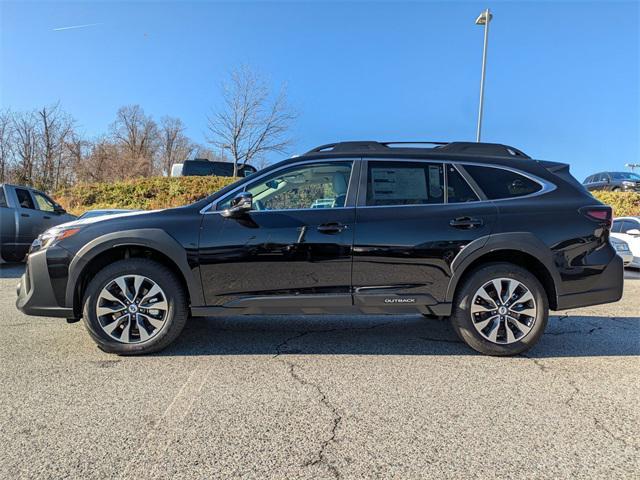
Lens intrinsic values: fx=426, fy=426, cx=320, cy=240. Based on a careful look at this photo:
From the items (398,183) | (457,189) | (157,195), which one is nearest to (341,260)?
(398,183)

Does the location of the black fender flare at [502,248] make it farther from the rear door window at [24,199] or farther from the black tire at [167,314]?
the rear door window at [24,199]

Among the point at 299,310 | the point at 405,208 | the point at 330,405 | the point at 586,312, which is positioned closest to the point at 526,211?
the point at 405,208

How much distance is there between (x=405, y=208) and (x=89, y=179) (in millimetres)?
36675

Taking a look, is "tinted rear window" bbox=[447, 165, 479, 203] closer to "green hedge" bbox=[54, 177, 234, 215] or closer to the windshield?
"green hedge" bbox=[54, 177, 234, 215]

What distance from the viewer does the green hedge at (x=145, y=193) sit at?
57.1 feet

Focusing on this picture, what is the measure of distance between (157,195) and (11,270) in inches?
330

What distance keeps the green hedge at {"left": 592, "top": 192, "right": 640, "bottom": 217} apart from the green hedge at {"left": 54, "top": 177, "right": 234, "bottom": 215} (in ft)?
51.7

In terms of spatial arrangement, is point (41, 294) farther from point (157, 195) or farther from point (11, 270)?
point (157, 195)

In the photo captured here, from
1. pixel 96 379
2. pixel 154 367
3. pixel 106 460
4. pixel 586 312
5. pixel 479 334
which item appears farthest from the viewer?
pixel 586 312

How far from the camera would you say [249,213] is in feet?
12.7

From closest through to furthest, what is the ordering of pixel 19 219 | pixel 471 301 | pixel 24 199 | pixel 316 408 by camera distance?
Result: pixel 316 408
pixel 471 301
pixel 19 219
pixel 24 199

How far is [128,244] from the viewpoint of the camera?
3.77 metres

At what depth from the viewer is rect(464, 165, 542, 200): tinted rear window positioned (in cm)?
405

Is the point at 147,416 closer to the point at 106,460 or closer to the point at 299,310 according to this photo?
the point at 106,460
